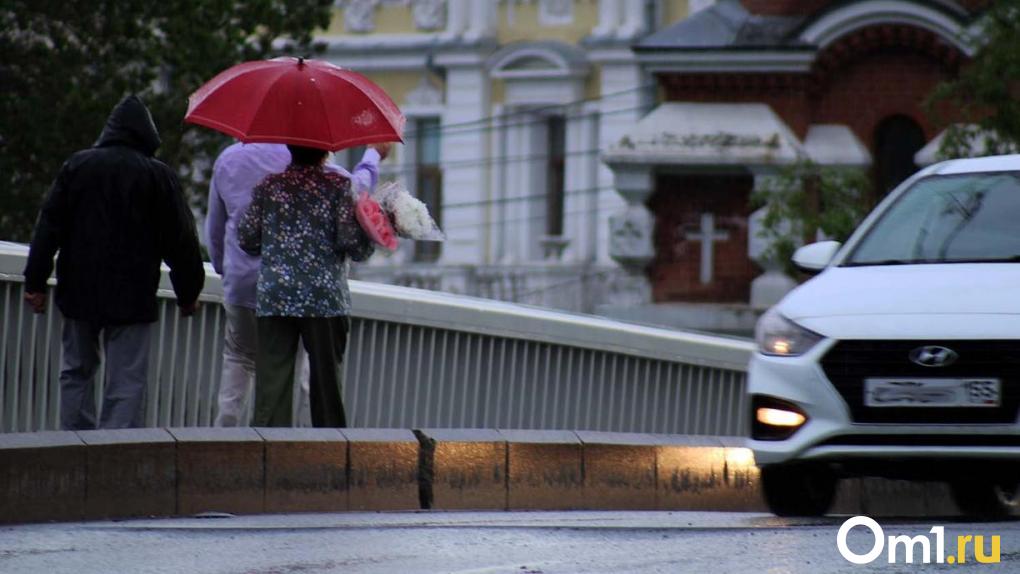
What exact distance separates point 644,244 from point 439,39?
59.6ft

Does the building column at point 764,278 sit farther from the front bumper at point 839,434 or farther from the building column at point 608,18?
the front bumper at point 839,434

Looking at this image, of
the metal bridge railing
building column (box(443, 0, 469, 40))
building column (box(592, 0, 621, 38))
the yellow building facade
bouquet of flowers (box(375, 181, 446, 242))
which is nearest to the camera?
bouquet of flowers (box(375, 181, 446, 242))

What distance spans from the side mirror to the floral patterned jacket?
1.88 m

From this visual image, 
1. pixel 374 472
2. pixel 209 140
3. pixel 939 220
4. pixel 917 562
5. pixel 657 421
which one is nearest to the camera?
pixel 917 562

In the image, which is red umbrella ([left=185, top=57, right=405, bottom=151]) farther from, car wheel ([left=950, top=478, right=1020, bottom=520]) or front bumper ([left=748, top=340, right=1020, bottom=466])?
car wheel ([left=950, top=478, right=1020, bottom=520])

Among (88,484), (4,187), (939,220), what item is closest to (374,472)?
(88,484)

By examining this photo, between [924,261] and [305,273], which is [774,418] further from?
[305,273]

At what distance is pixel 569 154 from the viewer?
5369 centimetres

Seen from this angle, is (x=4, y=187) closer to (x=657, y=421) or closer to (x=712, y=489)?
(x=657, y=421)

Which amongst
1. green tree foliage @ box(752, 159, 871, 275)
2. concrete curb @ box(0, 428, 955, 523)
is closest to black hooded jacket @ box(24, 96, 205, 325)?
concrete curb @ box(0, 428, 955, 523)

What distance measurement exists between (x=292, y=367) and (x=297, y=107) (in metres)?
1.16

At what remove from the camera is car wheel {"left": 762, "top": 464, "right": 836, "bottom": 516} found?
1150cm

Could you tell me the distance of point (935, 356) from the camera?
10859mm

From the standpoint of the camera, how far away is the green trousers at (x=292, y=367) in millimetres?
11977
